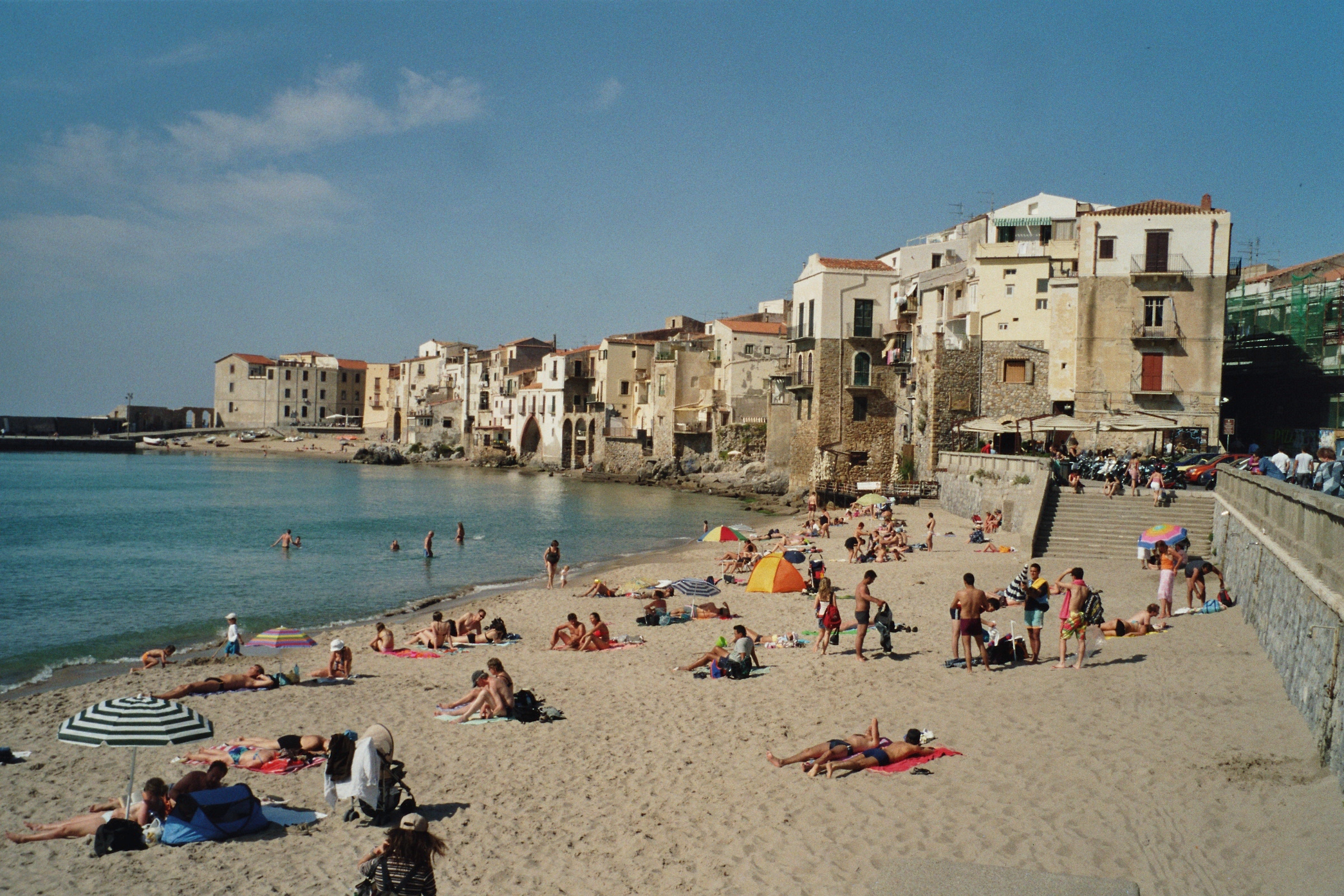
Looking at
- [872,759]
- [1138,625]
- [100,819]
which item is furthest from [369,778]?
[1138,625]

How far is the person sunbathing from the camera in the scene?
926 centimetres

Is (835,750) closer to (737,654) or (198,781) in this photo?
(737,654)

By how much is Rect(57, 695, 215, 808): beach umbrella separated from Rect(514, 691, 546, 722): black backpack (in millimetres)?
3517

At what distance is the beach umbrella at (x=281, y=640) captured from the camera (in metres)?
17.4

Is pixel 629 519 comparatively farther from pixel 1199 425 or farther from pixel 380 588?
pixel 1199 425

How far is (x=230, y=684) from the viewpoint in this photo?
45.1 ft

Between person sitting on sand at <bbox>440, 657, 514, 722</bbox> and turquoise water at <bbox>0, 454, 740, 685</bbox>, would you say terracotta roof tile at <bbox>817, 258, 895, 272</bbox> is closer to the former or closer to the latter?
turquoise water at <bbox>0, 454, 740, 685</bbox>

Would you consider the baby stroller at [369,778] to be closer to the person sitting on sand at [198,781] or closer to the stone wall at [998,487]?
the person sitting on sand at [198,781]

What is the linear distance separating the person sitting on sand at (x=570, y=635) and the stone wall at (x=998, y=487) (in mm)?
10457

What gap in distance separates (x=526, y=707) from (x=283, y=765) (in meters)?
2.89

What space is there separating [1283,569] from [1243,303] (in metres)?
38.4

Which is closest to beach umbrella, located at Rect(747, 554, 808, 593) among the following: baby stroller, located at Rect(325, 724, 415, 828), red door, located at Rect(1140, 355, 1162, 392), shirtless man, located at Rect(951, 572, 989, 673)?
shirtless man, located at Rect(951, 572, 989, 673)

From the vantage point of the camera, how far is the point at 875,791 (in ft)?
28.4

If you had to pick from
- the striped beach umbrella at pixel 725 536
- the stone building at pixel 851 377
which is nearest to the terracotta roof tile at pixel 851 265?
the stone building at pixel 851 377
